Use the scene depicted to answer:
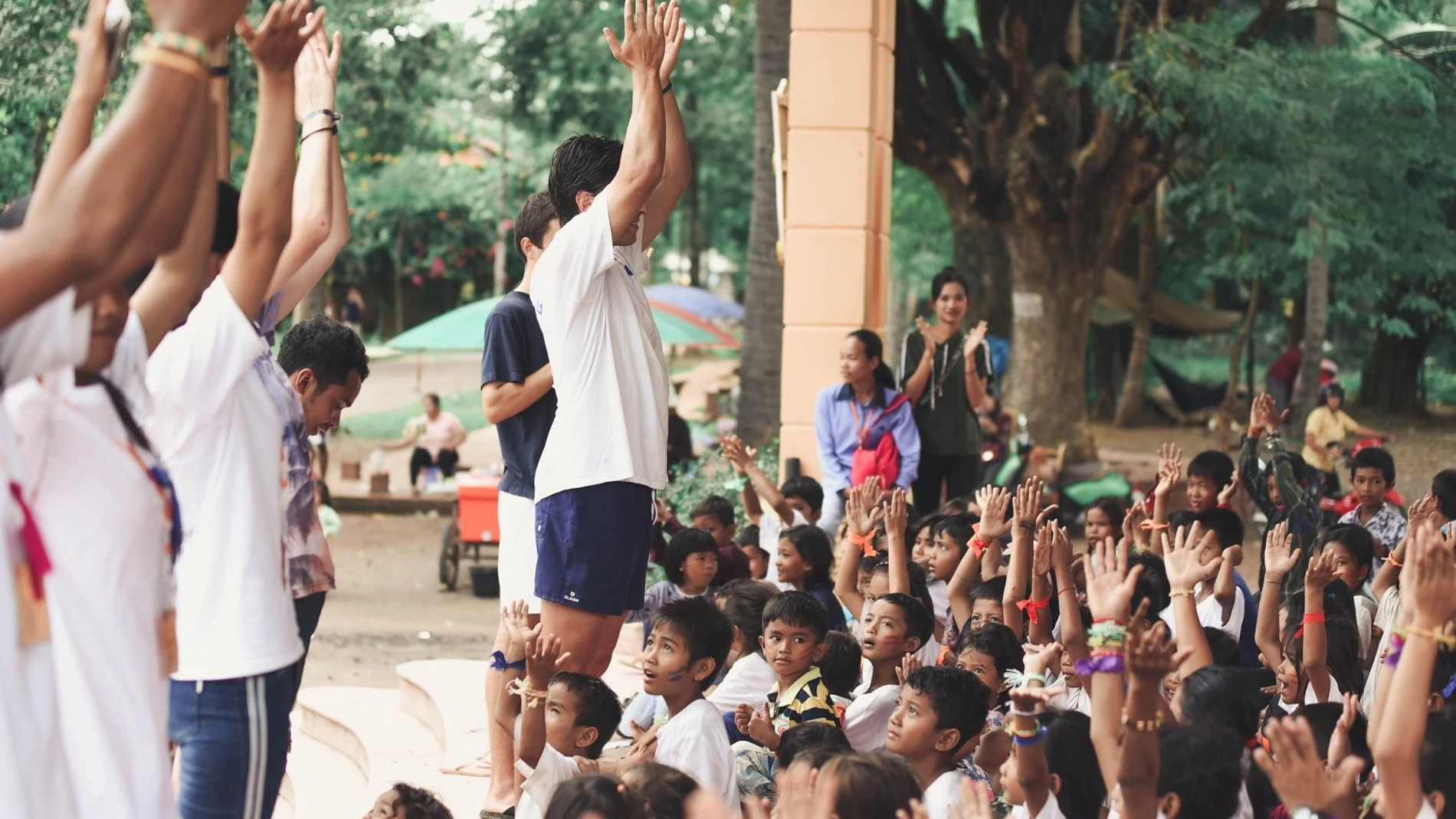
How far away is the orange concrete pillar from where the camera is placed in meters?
9.26

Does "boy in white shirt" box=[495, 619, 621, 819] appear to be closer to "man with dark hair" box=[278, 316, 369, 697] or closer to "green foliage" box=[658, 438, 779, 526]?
"man with dark hair" box=[278, 316, 369, 697]

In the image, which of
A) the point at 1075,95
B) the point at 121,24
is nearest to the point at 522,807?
the point at 121,24

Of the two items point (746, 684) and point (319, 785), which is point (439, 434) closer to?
point (319, 785)

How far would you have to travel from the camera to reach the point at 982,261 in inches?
665

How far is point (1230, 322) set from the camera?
→ 86.4 ft

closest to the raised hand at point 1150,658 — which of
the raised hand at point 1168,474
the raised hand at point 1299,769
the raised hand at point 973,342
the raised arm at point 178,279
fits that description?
the raised hand at point 1299,769

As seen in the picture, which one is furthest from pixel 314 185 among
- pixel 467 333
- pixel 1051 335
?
pixel 1051 335

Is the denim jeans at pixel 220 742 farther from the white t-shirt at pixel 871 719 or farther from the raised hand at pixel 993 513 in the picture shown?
the raised hand at pixel 993 513

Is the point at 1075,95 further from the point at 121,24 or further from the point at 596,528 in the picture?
the point at 121,24

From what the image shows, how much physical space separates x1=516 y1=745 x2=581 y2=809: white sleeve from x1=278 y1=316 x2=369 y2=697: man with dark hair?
2.51 ft

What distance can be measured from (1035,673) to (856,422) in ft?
14.3

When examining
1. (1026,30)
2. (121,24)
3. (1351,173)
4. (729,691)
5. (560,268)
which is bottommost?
(729,691)

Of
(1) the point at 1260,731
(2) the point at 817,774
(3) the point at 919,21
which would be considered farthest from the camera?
(3) the point at 919,21

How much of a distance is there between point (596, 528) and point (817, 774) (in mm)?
963
